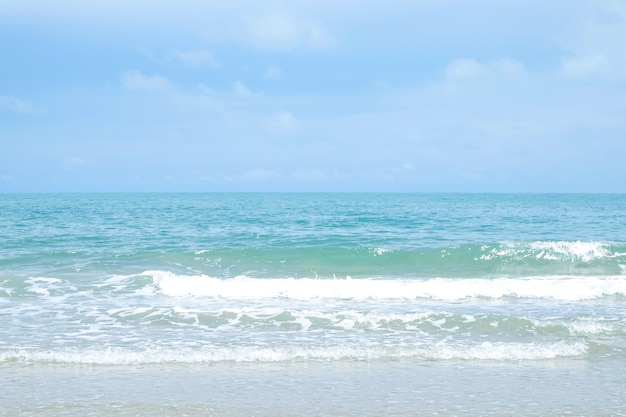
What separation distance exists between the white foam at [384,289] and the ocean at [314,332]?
0.25ft

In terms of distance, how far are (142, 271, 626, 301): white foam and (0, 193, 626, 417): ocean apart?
0.25 ft

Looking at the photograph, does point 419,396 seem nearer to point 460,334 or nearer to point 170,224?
point 460,334

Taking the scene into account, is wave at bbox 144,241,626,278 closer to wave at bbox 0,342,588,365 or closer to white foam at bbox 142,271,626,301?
white foam at bbox 142,271,626,301

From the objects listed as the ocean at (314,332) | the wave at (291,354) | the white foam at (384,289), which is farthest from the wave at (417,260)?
the wave at (291,354)

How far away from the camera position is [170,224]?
3738cm

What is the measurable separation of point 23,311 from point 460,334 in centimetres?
916

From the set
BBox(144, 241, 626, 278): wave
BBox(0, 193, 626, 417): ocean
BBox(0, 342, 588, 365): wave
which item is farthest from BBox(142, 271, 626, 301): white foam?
BBox(0, 342, 588, 365): wave

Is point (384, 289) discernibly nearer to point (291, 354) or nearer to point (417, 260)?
point (417, 260)

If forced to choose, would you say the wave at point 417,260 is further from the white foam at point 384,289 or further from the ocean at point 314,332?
the white foam at point 384,289

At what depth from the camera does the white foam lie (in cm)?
1605

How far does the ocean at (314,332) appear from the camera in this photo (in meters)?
7.93

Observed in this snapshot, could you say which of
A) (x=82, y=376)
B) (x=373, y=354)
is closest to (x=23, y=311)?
(x=82, y=376)

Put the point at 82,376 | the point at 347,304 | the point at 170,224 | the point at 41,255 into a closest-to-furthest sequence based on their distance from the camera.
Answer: the point at 82,376 < the point at 347,304 < the point at 41,255 < the point at 170,224

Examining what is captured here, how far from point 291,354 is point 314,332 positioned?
1871 mm
